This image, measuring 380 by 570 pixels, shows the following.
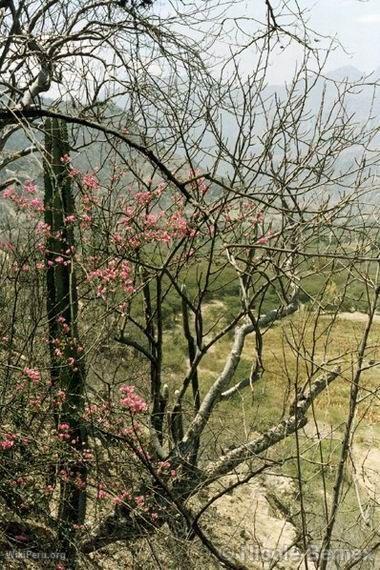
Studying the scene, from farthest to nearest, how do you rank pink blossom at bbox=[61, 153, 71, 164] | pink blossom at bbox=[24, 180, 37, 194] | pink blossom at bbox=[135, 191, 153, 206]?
pink blossom at bbox=[24, 180, 37, 194] < pink blossom at bbox=[135, 191, 153, 206] < pink blossom at bbox=[61, 153, 71, 164]

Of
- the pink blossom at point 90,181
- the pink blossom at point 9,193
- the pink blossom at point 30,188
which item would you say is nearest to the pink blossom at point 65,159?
the pink blossom at point 90,181

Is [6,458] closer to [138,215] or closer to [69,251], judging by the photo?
[69,251]

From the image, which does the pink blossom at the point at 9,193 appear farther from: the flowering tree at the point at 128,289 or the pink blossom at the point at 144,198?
the pink blossom at the point at 144,198

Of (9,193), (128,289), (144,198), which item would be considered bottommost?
(128,289)

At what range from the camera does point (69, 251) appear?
14.2 ft

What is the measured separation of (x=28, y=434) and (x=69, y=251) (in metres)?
1.48

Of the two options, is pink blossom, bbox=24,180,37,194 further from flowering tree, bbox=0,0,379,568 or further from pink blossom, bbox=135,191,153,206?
pink blossom, bbox=135,191,153,206

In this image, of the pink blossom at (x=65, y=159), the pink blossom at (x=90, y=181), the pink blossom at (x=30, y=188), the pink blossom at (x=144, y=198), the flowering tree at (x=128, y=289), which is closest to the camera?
the flowering tree at (x=128, y=289)

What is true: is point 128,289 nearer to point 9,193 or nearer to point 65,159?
point 65,159

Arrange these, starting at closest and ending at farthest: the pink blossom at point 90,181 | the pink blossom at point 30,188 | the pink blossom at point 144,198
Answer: the pink blossom at point 144,198
the pink blossom at point 90,181
the pink blossom at point 30,188

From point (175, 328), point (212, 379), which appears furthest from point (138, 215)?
point (175, 328)

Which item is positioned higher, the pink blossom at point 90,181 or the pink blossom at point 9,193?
the pink blossom at point 90,181

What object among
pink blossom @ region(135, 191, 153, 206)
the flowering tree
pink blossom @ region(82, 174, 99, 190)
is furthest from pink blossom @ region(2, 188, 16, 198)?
pink blossom @ region(135, 191, 153, 206)

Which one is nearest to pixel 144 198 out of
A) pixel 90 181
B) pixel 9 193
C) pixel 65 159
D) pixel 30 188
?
pixel 90 181
